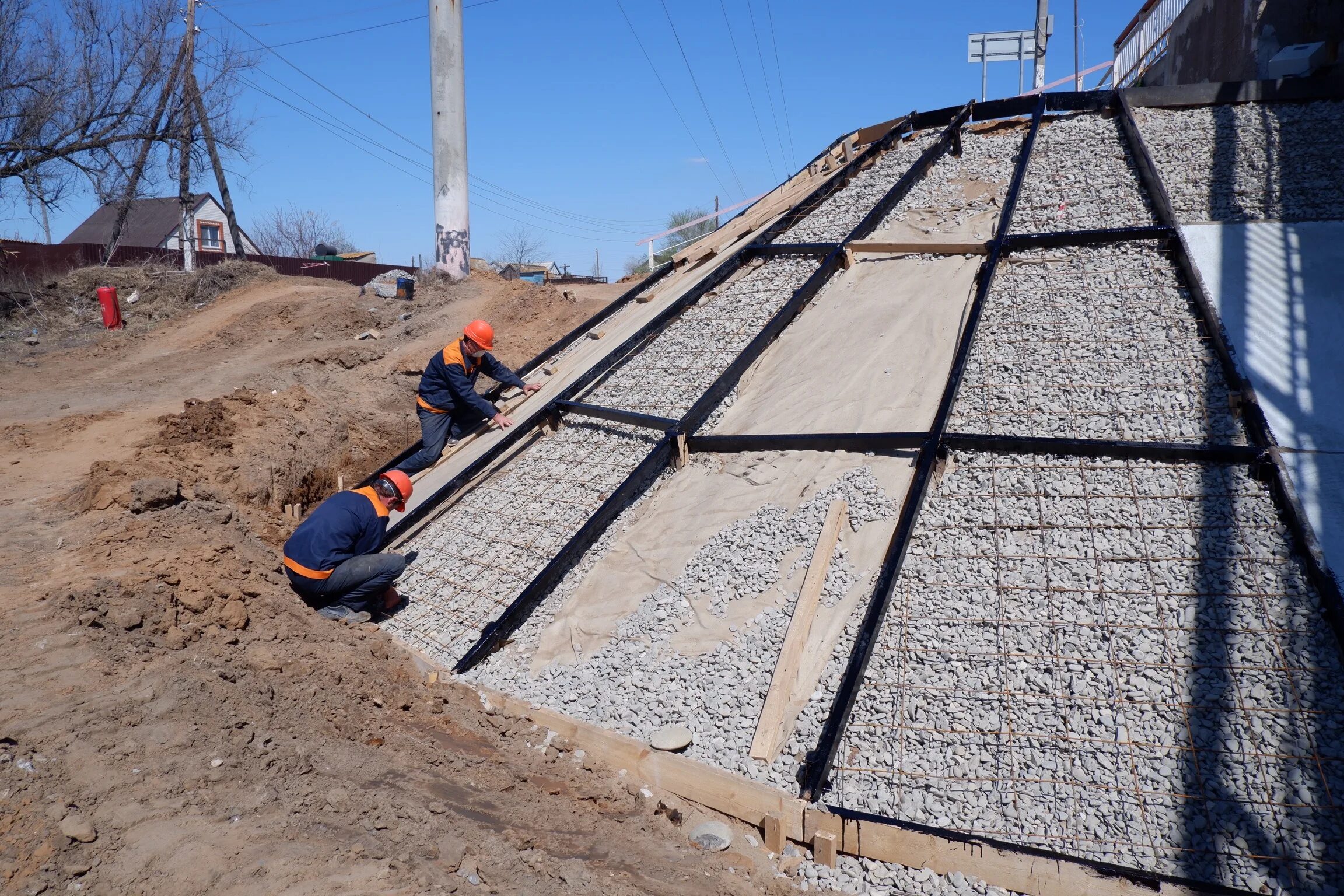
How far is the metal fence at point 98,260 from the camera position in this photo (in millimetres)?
18391

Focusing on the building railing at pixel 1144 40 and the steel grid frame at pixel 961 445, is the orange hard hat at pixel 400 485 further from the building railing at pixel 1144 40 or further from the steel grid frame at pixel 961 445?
the building railing at pixel 1144 40

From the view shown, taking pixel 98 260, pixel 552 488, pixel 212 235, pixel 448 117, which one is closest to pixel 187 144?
pixel 98 260

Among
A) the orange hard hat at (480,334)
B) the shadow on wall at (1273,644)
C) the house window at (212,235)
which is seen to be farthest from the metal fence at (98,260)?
the house window at (212,235)

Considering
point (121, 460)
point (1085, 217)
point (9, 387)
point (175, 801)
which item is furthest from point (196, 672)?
point (9, 387)

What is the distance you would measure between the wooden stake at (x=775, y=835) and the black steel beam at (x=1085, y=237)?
6354mm

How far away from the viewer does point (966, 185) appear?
10352 millimetres

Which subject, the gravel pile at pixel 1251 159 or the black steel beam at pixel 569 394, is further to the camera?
the gravel pile at pixel 1251 159

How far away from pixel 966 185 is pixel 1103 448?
5.60 meters

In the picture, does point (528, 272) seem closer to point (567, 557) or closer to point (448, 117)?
point (448, 117)

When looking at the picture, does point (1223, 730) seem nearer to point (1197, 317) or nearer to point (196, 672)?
point (1197, 317)

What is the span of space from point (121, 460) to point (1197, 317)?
10.1 meters

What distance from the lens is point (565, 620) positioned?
6062 millimetres

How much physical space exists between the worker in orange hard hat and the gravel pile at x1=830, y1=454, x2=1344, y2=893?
16.0 feet

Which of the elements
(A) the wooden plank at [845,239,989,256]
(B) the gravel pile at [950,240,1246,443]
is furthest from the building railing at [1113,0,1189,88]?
(B) the gravel pile at [950,240,1246,443]
